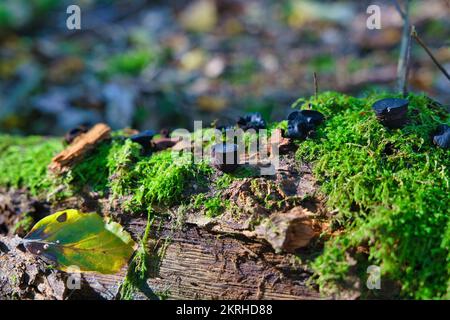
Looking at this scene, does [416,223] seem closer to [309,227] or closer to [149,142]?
[309,227]

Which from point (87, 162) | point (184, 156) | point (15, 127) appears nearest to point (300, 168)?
point (184, 156)

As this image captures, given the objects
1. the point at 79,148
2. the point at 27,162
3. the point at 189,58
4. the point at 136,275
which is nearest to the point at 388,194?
the point at 136,275

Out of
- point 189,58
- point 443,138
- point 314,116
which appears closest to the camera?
point 443,138

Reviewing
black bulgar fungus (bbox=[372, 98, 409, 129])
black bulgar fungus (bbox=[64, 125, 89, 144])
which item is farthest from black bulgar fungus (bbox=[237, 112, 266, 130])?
black bulgar fungus (bbox=[64, 125, 89, 144])

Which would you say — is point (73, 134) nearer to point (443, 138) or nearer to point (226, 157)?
point (226, 157)

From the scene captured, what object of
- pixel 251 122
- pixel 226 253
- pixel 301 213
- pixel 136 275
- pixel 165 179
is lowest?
pixel 136 275

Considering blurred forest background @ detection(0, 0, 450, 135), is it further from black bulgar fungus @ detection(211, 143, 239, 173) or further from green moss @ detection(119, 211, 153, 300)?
green moss @ detection(119, 211, 153, 300)
